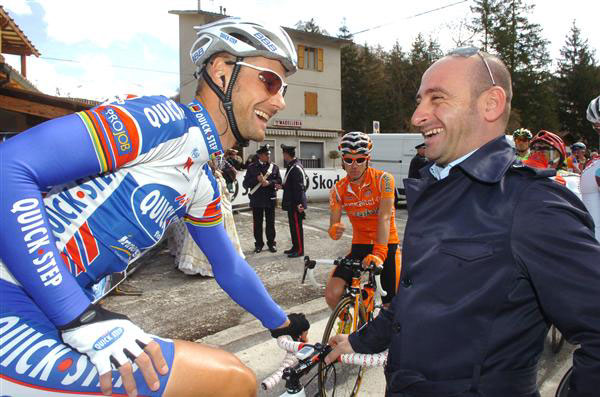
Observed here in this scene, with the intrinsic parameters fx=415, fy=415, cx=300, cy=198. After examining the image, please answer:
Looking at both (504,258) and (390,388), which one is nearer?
(504,258)

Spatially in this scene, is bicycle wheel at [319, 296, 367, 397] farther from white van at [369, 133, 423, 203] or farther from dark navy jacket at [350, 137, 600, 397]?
white van at [369, 133, 423, 203]

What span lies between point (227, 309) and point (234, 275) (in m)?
3.88

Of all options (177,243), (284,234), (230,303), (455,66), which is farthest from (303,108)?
(455,66)

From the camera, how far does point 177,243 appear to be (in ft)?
27.6

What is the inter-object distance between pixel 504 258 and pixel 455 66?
78 cm

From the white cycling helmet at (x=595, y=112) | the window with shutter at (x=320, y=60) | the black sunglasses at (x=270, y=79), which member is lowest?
the black sunglasses at (x=270, y=79)

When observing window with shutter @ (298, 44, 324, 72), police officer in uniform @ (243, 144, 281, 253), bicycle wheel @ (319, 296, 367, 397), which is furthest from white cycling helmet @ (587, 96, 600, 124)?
window with shutter @ (298, 44, 324, 72)

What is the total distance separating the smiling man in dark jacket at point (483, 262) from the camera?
1.16 meters

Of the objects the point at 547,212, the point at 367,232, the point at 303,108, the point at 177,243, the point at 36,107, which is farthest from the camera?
the point at 303,108

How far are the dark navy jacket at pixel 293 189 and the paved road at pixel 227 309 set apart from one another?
3.86ft

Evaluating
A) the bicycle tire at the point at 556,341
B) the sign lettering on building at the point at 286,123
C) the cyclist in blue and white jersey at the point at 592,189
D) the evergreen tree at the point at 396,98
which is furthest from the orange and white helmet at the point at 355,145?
the evergreen tree at the point at 396,98

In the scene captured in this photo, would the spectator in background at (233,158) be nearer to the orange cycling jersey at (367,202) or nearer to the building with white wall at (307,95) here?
the orange cycling jersey at (367,202)

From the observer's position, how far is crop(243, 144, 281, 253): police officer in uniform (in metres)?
9.85

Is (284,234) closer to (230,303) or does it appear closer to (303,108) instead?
(230,303)
